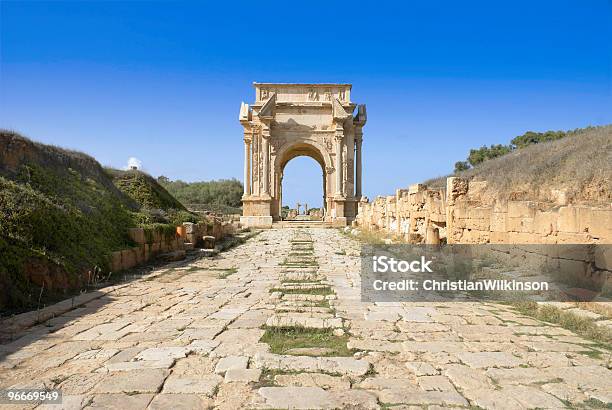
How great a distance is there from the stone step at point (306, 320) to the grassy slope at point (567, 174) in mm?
5615

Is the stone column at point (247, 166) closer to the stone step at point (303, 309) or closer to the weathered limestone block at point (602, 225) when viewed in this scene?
the stone step at point (303, 309)

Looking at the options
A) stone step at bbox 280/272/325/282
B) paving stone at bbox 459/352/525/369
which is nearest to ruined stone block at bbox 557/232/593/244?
paving stone at bbox 459/352/525/369

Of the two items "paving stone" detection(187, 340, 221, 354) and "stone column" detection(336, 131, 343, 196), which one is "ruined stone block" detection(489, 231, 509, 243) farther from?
"stone column" detection(336, 131, 343, 196)

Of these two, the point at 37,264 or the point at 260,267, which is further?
the point at 260,267

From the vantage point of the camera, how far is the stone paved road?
9.83 feet

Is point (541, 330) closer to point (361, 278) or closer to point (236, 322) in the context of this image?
point (236, 322)

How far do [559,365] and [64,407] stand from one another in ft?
12.4

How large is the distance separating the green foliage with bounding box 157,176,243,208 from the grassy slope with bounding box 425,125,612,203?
121 feet

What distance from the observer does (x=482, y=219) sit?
347 inches

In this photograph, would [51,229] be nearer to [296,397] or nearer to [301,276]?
[301,276]

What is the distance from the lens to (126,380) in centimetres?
330

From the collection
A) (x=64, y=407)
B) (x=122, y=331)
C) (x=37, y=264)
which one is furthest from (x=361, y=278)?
(x=64, y=407)

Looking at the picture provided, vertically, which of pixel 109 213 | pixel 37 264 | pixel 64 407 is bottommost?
pixel 64 407

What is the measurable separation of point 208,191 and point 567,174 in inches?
1686
